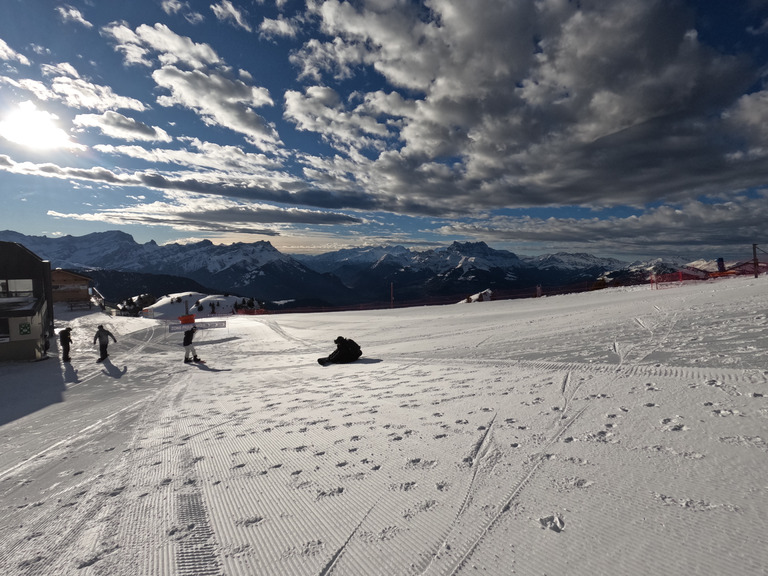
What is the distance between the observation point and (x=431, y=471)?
157 inches

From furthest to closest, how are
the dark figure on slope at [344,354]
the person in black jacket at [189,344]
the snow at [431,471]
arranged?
the person in black jacket at [189,344] → the dark figure on slope at [344,354] → the snow at [431,471]

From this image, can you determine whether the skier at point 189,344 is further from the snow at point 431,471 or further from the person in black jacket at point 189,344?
the snow at point 431,471

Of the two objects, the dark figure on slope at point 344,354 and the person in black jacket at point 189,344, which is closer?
the dark figure on slope at point 344,354

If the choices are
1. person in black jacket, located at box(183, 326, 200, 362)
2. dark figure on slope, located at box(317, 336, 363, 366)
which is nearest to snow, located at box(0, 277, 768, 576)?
dark figure on slope, located at box(317, 336, 363, 366)

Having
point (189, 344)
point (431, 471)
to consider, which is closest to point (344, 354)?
point (189, 344)

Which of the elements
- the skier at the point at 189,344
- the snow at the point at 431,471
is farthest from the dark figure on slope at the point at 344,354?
the skier at the point at 189,344

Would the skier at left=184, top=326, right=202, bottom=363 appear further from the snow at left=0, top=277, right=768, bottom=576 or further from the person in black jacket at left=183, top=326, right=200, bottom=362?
the snow at left=0, top=277, right=768, bottom=576

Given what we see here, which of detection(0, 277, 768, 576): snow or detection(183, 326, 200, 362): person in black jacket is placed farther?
detection(183, 326, 200, 362): person in black jacket

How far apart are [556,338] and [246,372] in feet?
36.2

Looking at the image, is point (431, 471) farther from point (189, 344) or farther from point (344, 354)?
point (189, 344)

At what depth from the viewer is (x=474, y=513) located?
10.3 ft

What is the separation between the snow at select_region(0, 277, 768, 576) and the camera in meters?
2.71

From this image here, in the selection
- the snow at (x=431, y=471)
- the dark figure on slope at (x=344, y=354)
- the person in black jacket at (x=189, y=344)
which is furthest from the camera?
the person in black jacket at (x=189, y=344)

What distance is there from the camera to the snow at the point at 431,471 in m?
2.71
